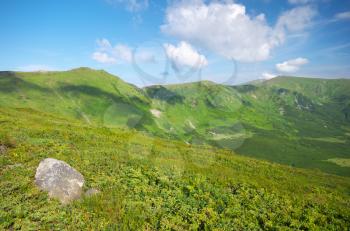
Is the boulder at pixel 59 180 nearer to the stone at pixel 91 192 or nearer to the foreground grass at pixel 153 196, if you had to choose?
the stone at pixel 91 192

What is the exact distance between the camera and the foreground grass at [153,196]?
16.4 meters

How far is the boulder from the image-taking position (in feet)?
60.7

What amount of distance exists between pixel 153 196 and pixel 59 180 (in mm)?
6834

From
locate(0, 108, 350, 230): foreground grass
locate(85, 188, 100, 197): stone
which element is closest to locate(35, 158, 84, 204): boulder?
locate(85, 188, 100, 197): stone

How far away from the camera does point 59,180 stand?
758 inches

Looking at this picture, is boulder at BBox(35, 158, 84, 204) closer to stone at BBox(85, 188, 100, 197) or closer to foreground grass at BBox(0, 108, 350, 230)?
stone at BBox(85, 188, 100, 197)

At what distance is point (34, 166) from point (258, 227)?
58.2ft

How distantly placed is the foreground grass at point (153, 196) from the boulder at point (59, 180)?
0.64 metres

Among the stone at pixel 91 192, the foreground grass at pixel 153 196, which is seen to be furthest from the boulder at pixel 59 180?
the foreground grass at pixel 153 196

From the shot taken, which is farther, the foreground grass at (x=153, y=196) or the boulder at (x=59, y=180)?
the boulder at (x=59, y=180)

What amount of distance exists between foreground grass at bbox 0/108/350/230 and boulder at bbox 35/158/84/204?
0.64 m

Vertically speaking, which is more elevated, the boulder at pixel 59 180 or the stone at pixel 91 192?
the boulder at pixel 59 180

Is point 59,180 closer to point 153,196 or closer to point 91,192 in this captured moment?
point 91,192

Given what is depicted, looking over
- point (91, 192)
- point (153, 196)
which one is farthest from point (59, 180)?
point (153, 196)
